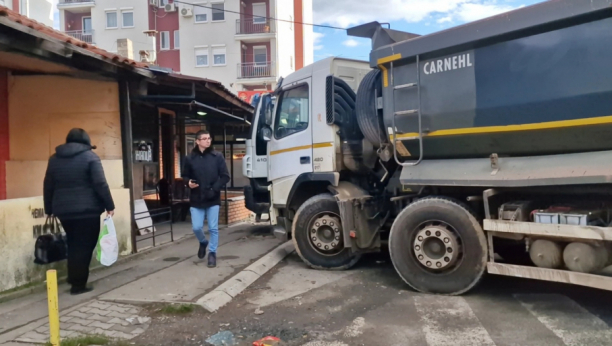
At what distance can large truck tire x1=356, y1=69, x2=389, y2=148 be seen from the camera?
6.09m

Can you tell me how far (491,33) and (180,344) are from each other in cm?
407

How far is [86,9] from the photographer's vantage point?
40.2 meters

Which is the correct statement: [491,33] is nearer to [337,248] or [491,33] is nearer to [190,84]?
[337,248]

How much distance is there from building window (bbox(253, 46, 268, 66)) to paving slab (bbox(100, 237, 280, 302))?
3124 cm

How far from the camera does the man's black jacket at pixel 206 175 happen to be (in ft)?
21.4

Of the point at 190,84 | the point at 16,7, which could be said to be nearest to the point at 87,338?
the point at 190,84

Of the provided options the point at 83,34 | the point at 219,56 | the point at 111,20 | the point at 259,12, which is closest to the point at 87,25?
the point at 83,34

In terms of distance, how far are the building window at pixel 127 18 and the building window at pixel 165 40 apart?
248 cm

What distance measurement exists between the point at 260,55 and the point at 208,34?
431cm

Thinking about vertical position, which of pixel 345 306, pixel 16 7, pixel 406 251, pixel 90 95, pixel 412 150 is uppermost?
pixel 16 7

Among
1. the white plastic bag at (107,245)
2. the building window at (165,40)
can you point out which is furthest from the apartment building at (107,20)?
the white plastic bag at (107,245)

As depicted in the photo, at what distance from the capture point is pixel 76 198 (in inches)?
211

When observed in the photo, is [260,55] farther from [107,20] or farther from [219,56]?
[107,20]

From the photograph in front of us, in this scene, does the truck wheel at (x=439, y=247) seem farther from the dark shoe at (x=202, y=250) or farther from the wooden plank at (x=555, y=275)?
the dark shoe at (x=202, y=250)
